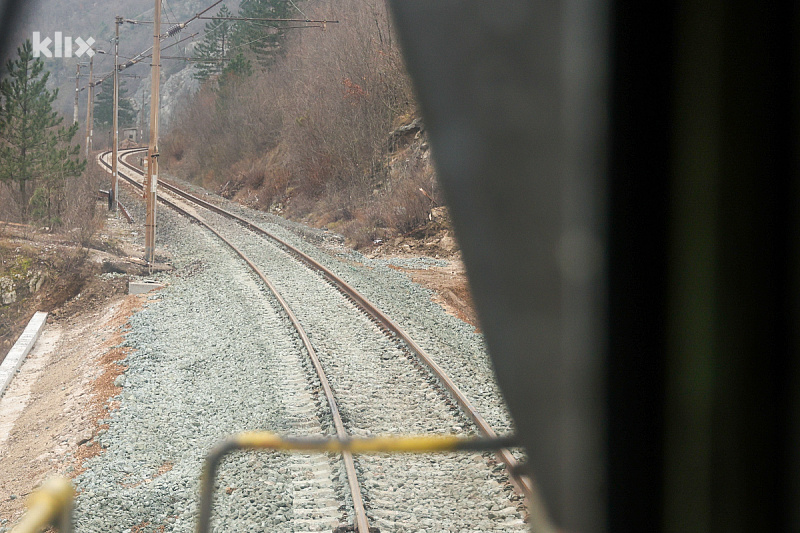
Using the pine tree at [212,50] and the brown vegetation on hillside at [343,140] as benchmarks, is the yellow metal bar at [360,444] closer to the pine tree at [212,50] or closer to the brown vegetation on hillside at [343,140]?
the brown vegetation on hillside at [343,140]

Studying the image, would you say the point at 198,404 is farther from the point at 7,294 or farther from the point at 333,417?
the point at 7,294

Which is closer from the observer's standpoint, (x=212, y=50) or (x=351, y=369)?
(x=351, y=369)

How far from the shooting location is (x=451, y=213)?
4.53 feet

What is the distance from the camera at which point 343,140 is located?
2839 cm

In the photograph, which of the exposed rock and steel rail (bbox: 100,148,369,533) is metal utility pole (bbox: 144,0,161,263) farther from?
the exposed rock

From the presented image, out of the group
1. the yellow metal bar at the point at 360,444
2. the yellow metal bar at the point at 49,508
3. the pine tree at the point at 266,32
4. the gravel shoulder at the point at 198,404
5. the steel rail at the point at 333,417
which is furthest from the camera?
the pine tree at the point at 266,32

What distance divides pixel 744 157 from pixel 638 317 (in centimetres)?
31

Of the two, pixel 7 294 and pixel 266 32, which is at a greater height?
pixel 266 32

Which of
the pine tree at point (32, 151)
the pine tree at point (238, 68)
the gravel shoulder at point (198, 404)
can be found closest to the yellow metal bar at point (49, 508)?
the gravel shoulder at point (198, 404)

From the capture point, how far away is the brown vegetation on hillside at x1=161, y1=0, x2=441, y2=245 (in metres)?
22.0

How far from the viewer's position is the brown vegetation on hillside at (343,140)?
2200 centimetres

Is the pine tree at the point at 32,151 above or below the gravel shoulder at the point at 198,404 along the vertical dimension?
above

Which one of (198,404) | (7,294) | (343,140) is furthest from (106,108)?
(198,404)

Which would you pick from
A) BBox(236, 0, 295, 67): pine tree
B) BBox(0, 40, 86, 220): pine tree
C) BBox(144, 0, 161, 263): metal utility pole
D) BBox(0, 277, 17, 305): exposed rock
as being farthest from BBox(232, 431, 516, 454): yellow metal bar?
BBox(236, 0, 295, 67): pine tree
